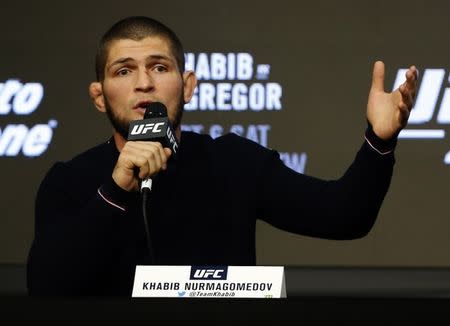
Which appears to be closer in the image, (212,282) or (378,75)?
(212,282)

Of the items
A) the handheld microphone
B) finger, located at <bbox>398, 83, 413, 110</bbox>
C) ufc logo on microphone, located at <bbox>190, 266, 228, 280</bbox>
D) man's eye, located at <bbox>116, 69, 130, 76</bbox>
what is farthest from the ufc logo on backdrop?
ufc logo on microphone, located at <bbox>190, 266, 228, 280</bbox>

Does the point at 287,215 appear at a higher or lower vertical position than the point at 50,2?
lower

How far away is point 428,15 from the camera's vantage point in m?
5.08

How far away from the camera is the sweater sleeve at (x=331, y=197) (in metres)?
2.51

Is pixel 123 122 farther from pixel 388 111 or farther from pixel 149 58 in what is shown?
pixel 388 111

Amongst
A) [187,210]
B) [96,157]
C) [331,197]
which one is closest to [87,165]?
[96,157]

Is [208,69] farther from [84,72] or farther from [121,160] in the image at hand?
[121,160]

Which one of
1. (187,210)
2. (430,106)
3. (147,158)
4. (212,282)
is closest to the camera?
(212,282)

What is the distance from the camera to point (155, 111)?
98.1 inches

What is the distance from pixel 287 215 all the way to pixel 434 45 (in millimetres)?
2506

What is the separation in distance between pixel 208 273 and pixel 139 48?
37.5 inches

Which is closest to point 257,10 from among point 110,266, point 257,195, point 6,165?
point 6,165

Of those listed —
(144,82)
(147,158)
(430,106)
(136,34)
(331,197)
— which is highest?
(136,34)

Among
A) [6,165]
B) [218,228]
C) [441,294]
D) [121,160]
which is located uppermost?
[121,160]
